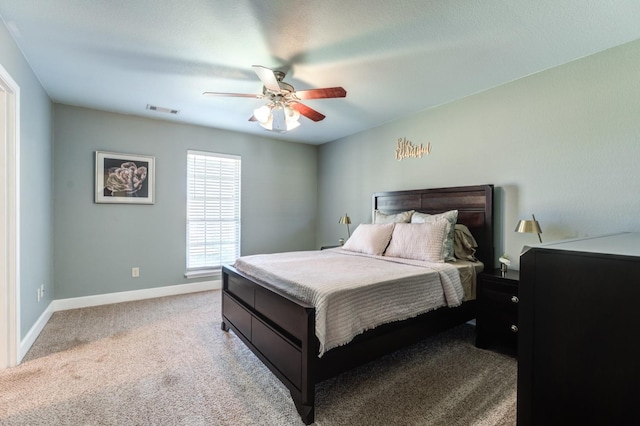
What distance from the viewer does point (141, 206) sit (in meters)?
4.07

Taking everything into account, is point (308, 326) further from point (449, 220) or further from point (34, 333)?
point (34, 333)

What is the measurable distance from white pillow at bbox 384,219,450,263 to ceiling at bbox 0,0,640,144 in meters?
1.47

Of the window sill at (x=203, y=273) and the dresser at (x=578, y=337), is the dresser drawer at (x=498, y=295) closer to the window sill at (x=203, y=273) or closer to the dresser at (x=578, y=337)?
the dresser at (x=578, y=337)

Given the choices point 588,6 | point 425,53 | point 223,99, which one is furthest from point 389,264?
point 223,99

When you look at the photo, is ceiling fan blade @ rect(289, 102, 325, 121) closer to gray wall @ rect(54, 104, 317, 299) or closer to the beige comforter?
the beige comforter

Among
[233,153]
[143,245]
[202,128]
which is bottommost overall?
[143,245]

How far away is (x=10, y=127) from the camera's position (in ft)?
7.26

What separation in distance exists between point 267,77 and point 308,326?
73.8 inches

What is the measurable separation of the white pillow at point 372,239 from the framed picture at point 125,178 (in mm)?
2956

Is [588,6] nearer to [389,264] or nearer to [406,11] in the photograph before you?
[406,11]

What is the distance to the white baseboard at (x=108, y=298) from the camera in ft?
9.46

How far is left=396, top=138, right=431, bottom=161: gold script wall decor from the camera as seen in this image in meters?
3.73

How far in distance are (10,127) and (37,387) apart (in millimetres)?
1923

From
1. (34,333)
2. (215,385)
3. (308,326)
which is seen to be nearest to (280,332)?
(308,326)
